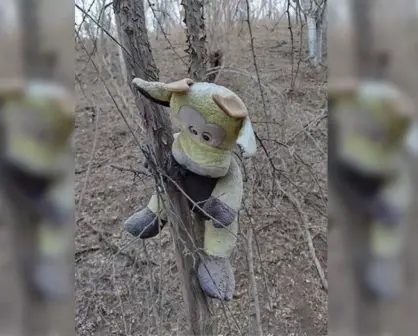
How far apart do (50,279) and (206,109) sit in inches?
27.7

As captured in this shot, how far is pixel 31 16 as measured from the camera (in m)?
0.21

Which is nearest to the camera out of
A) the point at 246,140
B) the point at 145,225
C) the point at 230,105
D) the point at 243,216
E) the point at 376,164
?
the point at 376,164

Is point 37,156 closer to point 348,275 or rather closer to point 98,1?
point 348,275

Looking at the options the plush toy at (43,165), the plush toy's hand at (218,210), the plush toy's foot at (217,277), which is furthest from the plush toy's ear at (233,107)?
the plush toy at (43,165)

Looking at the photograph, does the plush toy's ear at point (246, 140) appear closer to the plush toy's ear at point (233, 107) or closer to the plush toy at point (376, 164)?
the plush toy's ear at point (233, 107)

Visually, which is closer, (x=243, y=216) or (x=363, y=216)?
(x=363, y=216)

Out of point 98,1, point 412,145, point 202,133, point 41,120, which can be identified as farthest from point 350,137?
point 98,1

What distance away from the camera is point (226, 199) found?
3.27ft

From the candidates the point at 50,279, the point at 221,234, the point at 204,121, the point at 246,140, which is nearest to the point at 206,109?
the point at 204,121

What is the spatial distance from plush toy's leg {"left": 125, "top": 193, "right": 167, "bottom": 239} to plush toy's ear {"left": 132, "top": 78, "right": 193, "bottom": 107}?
0.24 metres

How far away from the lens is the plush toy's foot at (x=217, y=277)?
40.9 inches

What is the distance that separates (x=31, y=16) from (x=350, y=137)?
0.13 meters

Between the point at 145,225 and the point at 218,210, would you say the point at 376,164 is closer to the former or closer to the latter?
the point at 218,210

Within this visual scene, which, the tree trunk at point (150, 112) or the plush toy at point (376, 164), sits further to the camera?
the tree trunk at point (150, 112)
